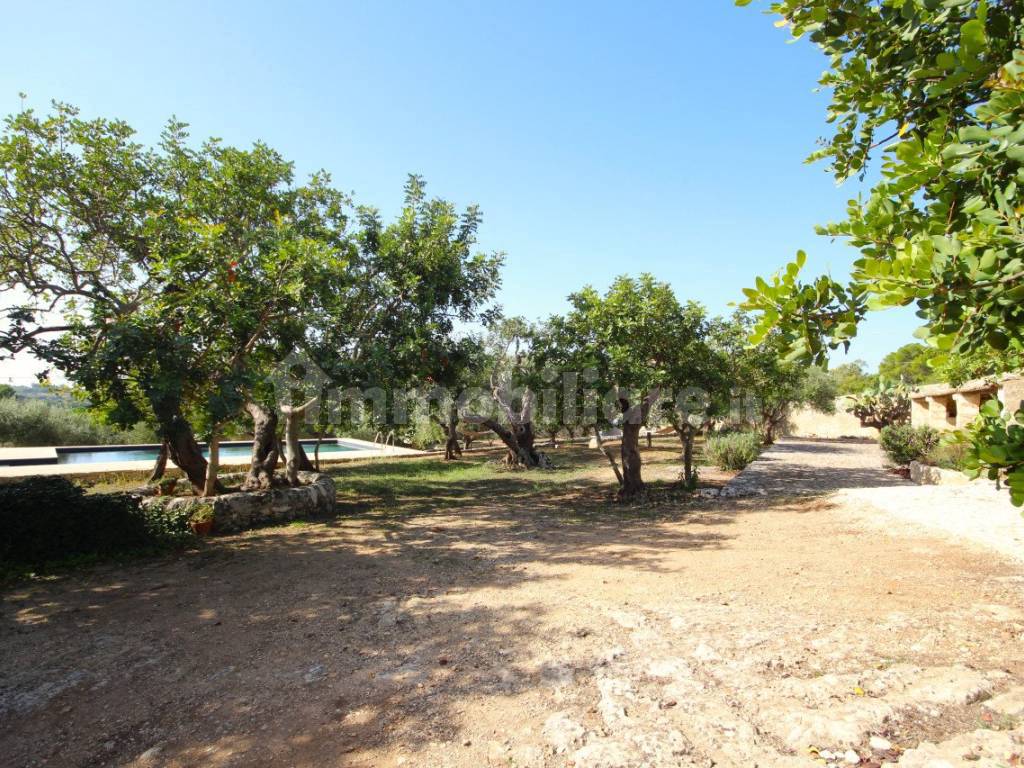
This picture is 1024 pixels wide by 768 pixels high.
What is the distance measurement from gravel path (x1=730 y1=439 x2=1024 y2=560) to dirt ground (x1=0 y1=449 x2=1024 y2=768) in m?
0.69

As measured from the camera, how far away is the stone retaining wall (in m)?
9.29

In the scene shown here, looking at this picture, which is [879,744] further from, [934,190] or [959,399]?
[959,399]

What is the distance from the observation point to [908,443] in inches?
567

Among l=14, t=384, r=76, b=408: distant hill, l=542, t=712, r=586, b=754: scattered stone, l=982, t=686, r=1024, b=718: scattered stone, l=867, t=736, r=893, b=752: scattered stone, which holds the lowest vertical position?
l=542, t=712, r=586, b=754: scattered stone

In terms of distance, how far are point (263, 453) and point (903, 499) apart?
43.5 feet

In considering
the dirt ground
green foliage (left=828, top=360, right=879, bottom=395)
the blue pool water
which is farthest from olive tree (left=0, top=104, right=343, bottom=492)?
green foliage (left=828, top=360, right=879, bottom=395)

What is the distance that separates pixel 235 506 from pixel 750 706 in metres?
9.25

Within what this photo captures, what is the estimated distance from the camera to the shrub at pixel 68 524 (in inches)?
283

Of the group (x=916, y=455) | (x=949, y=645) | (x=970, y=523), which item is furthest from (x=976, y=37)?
(x=916, y=455)

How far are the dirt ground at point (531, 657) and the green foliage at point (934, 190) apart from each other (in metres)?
2.19

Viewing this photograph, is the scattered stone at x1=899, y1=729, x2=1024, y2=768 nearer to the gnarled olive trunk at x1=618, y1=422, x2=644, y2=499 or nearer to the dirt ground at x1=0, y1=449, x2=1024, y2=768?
the dirt ground at x1=0, y1=449, x2=1024, y2=768

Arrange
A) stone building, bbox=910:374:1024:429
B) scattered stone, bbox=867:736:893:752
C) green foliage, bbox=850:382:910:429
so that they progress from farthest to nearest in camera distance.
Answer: green foliage, bbox=850:382:910:429 < stone building, bbox=910:374:1024:429 < scattered stone, bbox=867:736:893:752

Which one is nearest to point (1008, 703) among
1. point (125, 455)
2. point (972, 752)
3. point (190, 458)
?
point (972, 752)

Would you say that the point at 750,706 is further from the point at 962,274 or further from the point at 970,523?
the point at 970,523
